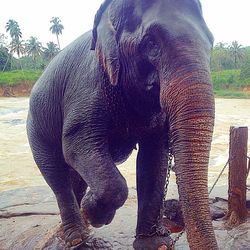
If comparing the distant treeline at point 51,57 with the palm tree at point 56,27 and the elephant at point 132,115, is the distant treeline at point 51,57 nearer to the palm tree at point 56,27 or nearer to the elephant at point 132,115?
the palm tree at point 56,27

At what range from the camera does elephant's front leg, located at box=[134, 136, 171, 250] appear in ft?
8.81

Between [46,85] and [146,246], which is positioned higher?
[46,85]

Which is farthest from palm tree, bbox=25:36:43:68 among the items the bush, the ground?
the ground

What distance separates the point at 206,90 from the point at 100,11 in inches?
32.6

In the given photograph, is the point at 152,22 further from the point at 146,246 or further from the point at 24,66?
the point at 24,66

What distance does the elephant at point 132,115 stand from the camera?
5.56ft

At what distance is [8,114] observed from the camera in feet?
74.7

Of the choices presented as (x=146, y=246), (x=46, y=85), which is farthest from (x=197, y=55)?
(x=146, y=246)

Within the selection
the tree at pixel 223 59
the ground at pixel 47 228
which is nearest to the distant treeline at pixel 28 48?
the tree at pixel 223 59

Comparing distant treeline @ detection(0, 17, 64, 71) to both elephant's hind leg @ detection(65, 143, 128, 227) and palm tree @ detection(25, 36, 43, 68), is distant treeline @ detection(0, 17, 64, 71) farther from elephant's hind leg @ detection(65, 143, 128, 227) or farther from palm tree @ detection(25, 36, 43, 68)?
elephant's hind leg @ detection(65, 143, 128, 227)

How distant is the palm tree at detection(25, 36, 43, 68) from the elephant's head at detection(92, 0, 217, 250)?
48.0 m

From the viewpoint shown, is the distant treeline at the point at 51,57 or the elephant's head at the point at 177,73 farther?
the distant treeline at the point at 51,57

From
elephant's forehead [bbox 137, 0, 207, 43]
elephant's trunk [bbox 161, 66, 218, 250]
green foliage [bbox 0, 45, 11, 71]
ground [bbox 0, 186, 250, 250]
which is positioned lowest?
→ ground [bbox 0, 186, 250, 250]

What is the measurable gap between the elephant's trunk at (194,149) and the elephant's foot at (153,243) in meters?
1.25
